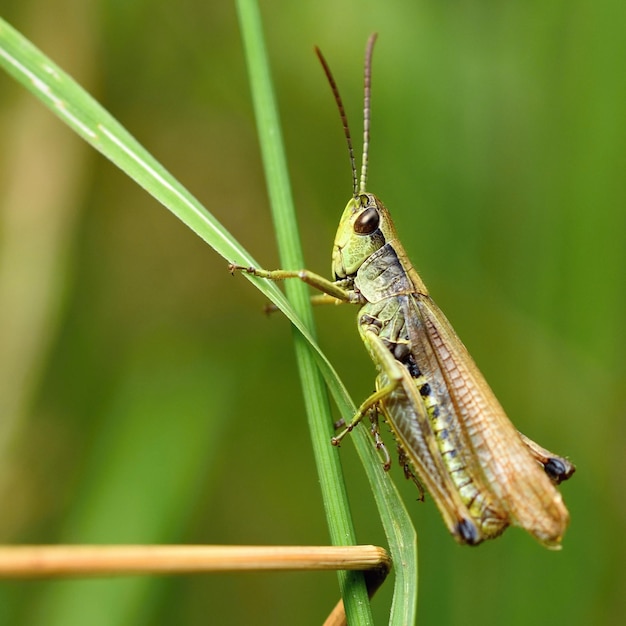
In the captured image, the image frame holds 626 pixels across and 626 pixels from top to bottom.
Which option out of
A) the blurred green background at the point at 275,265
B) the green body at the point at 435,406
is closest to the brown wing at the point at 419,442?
the green body at the point at 435,406

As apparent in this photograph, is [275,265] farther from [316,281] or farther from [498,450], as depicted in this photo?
[498,450]

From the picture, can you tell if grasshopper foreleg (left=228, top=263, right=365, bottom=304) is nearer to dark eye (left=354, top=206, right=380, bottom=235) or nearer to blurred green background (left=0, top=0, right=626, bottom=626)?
dark eye (left=354, top=206, right=380, bottom=235)

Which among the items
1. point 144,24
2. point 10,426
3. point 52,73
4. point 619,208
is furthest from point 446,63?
point 10,426

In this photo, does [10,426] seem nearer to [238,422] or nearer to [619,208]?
[238,422]

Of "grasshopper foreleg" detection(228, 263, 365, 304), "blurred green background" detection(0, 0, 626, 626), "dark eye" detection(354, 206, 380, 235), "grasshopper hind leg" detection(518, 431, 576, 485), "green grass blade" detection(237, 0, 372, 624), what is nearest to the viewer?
"green grass blade" detection(237, 0, 372, 624)

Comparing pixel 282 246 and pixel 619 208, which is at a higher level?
pixel 619 208

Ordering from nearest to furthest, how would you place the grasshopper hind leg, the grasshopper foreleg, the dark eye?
the grasshopper foreleg, the grasshopper hind leg, the dark eye

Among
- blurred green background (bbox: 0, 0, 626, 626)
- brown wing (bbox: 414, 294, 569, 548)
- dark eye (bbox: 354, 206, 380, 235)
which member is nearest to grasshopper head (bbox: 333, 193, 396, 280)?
dark eye (bbox: 354, 206, 380, 235)
